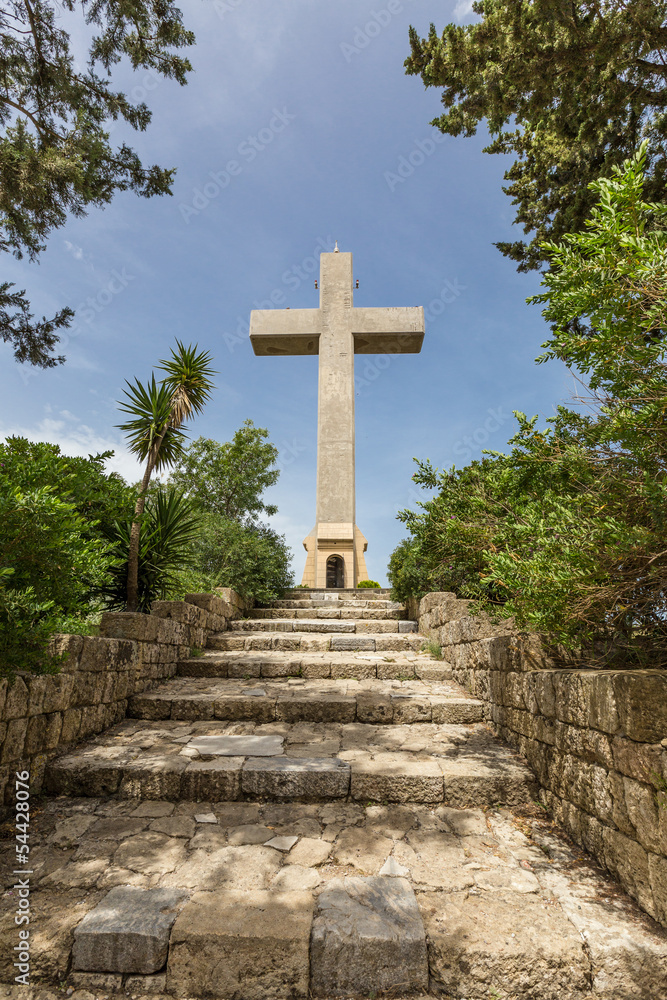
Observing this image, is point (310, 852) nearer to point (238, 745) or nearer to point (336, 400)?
point (238, 745)

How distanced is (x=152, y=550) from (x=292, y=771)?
3025mm

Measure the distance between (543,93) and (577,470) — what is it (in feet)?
14.4

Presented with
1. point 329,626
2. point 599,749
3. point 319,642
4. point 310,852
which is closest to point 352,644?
point 319,642

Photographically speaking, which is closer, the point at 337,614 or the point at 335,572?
the point at 337,614

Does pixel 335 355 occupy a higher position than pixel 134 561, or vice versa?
pixel 335 355

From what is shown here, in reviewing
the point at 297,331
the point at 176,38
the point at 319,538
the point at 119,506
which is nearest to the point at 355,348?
the point at 297,331

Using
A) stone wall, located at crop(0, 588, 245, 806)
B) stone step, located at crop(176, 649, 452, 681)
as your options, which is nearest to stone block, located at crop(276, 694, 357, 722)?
stone step, located at crop(176, 649, 452, 681)

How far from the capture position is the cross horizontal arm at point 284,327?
12.5 metres

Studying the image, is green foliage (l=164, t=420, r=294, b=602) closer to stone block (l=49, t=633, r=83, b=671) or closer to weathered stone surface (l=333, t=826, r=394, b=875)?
stone block (l=49, t=633, r=83, b=671)

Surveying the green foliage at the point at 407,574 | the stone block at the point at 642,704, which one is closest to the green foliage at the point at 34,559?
the stone block at the point at 642,704

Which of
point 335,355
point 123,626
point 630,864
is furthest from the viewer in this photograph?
point 335,355

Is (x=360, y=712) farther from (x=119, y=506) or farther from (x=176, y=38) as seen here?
(x=176, y=38)

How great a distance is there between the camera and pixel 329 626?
663 centimetres

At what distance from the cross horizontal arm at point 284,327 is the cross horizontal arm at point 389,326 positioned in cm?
105
